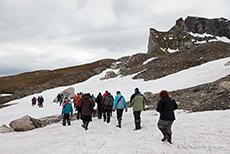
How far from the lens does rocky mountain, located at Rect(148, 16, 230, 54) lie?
102 metres

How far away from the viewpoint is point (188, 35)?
10738 cm

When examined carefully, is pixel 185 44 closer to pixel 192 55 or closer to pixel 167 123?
pixel 192 55

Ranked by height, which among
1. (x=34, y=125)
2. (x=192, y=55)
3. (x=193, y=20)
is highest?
(x=193, y=20)

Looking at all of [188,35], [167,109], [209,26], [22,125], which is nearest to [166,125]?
[167,109]

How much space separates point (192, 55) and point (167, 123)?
1465 inches

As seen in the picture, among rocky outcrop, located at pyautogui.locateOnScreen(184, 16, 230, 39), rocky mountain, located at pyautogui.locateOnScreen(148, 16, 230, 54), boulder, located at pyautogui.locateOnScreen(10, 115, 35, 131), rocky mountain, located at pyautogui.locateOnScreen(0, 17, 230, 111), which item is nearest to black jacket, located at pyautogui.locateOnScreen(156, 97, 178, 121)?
rocky mountain, located at pyautogui.locateOnScreen(0, 17, 230, 111)

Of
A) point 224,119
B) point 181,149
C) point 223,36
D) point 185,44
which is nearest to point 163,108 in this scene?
point 181,149

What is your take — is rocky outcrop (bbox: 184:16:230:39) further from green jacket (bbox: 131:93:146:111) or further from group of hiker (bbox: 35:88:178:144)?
green jacket (bbox: 131:93:146:111)

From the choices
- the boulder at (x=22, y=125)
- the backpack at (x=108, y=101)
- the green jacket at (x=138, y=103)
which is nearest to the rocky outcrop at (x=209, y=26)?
the backpack at (x=108, y=101)

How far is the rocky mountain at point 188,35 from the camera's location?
102500 millimetres

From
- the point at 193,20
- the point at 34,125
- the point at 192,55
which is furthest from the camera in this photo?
the point at 193,20

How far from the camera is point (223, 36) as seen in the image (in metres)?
168

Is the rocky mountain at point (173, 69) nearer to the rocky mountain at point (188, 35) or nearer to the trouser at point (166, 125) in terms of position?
the rocky mountain at point (188, 35)

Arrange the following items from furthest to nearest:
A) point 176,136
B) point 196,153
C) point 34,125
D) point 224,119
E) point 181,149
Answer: point 34,125 < point 224,119 < point 176,136 < point 181,149 < point 196,153
